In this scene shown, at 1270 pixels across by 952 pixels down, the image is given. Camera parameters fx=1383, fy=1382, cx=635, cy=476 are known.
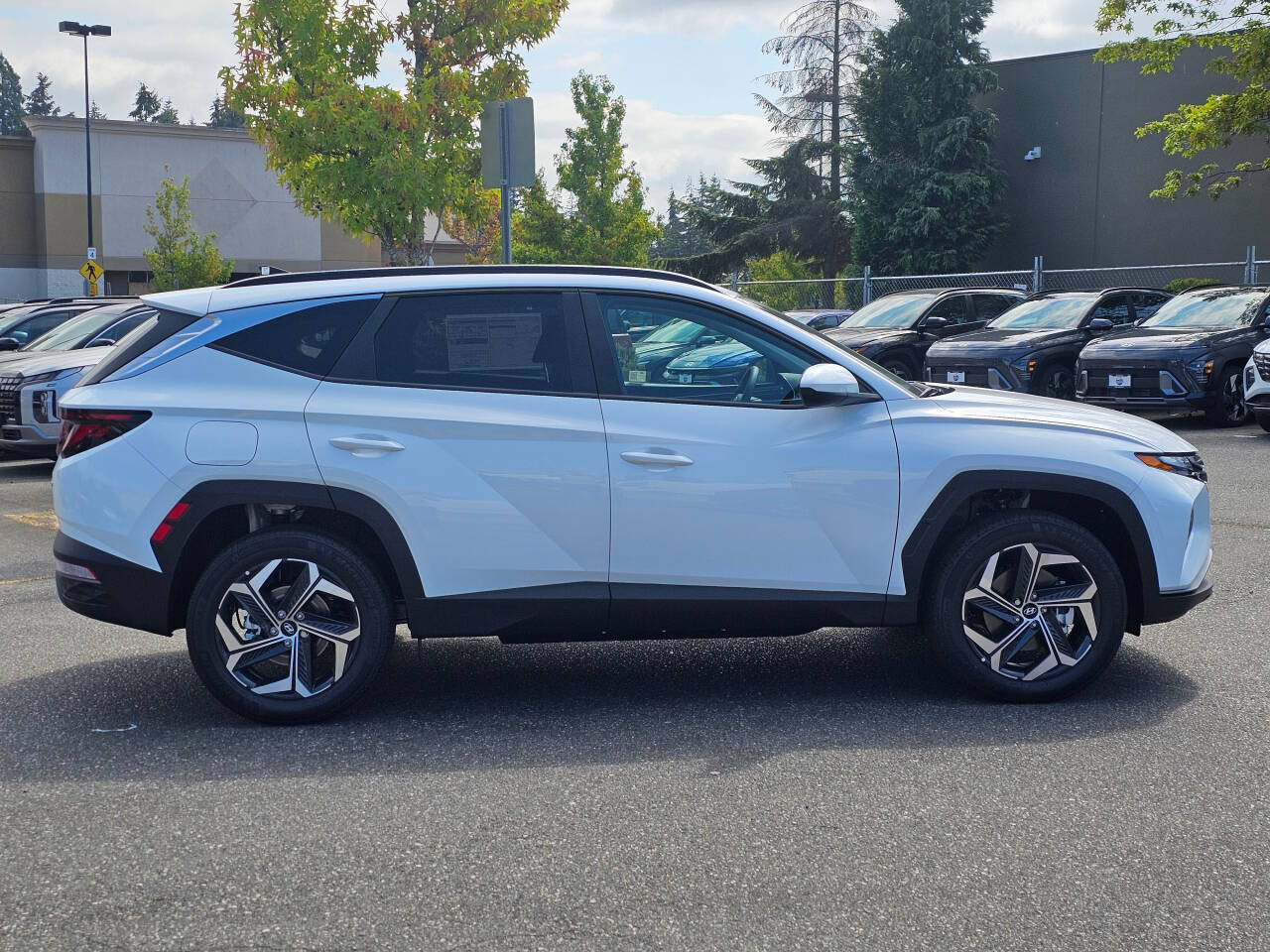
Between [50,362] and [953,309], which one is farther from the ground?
[953,309]

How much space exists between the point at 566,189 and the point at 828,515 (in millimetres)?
31674

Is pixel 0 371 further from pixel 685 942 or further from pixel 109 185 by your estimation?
pixel 109 185

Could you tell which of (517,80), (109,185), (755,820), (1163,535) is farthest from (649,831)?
(109,185)

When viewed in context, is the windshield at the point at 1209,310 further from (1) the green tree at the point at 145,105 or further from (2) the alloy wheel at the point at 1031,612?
(1) the green tree at the point at 145,105

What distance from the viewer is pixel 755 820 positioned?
13.4ft

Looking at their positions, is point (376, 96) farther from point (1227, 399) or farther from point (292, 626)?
point (292, 626)

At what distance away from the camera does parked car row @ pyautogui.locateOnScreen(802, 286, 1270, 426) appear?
15.4 meters

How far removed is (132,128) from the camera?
190 ft

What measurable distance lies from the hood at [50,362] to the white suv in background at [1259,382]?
37.5ft

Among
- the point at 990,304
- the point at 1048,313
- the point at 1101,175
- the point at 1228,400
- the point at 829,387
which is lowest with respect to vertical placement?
the point at 1228,400

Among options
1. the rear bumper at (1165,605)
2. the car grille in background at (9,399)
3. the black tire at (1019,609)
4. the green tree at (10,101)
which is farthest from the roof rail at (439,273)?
the green tree at (10,101)

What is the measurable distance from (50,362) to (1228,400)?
12564mm

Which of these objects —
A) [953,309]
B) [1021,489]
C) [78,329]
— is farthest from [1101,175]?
[1021,489]

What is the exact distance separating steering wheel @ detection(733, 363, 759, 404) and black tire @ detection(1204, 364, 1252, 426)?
38.8ft
